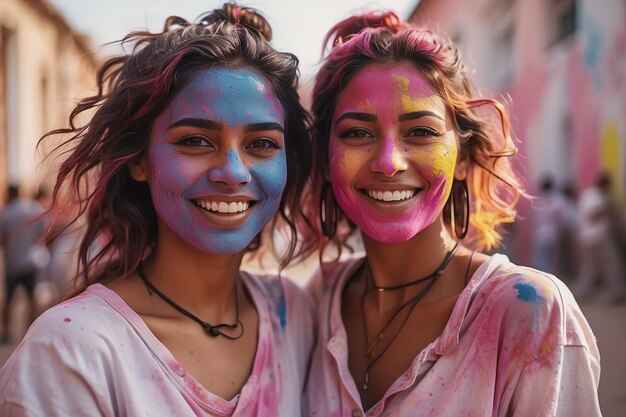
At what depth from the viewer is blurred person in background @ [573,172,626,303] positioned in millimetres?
8477

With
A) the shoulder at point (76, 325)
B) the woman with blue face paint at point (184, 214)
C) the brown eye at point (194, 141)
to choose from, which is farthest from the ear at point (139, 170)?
the shoulder at point (76, 325)

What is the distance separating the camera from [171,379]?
190 centimetres

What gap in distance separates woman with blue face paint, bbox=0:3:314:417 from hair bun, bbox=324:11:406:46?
11.4 inches

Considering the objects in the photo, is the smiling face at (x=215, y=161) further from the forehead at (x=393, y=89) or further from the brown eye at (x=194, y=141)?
the forehead at (x=393, y=89)

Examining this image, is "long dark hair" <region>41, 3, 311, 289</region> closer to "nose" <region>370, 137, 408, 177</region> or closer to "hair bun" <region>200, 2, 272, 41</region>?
"hair bun" <region>200, 2, 272, 41</region>

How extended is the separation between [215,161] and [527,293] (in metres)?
1.02

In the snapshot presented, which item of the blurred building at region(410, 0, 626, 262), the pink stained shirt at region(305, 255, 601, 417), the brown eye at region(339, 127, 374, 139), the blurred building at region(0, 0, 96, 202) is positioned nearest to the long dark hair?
the brown eye at region(339, 127, 374, 139)

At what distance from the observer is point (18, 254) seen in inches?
275

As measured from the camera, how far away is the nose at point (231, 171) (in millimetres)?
2004

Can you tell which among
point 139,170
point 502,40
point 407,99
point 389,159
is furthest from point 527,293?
point 502,40

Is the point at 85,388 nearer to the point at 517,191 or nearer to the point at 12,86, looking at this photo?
the point at 517,191

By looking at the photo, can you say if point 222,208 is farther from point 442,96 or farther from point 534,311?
point 534,311

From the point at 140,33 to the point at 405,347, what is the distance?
1424 millimetres

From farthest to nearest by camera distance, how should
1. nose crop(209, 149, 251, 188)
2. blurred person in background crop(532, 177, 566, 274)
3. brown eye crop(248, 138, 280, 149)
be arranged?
blurred person in background crop(532, 177, 566, 274)
brown eye crop(248, 138, 280, 149)
nose crop(209, 149, 251, 188)
